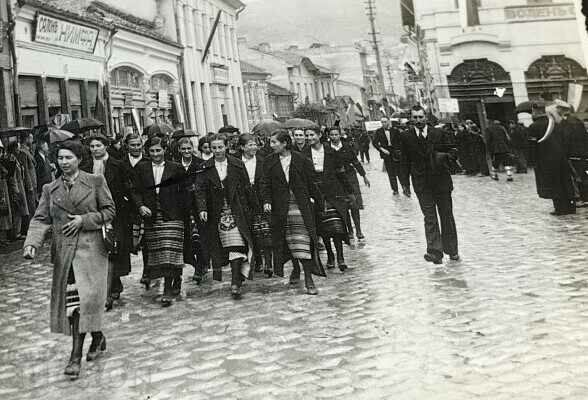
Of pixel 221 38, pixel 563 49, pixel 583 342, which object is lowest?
pixel 583 342

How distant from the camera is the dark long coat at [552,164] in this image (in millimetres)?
10016

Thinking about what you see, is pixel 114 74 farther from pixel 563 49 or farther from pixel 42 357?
pixel 42 357

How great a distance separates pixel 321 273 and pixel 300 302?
67cm

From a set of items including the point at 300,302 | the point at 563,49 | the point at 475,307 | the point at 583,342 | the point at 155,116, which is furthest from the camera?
the point at 155,116

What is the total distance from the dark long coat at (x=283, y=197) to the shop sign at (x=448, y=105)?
41.7 feet

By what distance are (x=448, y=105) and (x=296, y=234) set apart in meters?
13.7

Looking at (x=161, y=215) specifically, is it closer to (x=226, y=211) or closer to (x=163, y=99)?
(x=226, y=211)

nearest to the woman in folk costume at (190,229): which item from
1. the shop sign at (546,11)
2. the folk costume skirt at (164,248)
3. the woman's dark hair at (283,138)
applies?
the folk costume skirt at (164,248)

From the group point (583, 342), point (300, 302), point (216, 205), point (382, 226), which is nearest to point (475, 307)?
point (583, 342)

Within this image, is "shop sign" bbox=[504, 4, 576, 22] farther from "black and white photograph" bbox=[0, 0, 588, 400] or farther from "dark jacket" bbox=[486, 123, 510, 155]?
"dark jacket" bbox=[486, 123, 510, 155]

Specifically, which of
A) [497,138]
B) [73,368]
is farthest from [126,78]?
[73,368]

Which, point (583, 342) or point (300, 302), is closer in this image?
point (583, 342)

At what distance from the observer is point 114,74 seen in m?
20.4

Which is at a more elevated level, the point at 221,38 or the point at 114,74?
the point at 221,38
